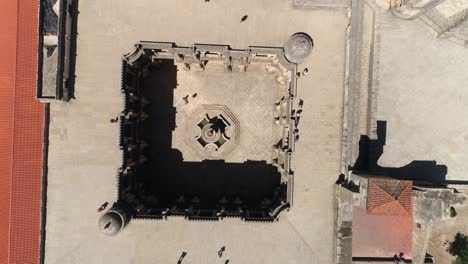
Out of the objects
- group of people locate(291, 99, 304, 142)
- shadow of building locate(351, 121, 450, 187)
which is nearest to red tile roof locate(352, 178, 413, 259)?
shadow of building locate(351, 121, 450, 187)

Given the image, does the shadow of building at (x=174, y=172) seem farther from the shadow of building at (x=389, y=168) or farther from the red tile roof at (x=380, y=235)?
the shadow of building at (x=389, y=168)

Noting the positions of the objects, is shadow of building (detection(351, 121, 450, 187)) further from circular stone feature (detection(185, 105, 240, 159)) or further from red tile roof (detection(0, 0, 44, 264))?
red tile roof (detection(0, 0, 44, 264))

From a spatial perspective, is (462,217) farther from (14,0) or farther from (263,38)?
(14,0)

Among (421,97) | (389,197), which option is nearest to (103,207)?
(389,197)

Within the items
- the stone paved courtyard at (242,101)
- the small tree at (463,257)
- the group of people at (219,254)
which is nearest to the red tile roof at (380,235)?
the small tree at (463,257)

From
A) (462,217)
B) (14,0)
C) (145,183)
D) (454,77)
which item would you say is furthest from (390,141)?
(14,0)

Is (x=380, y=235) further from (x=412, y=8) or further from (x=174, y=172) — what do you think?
(x=412, y=8)
